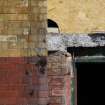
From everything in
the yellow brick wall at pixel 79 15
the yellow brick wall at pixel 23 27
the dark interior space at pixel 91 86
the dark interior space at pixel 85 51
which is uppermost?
the yellow brick wall at pixel 79 15

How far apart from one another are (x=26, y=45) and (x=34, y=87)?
0.52 meters

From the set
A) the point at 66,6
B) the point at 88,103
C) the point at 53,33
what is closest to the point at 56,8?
the point at 66,6

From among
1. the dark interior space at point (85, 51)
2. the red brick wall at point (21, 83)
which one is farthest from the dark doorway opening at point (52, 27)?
the red brick wall at point (21, 83)

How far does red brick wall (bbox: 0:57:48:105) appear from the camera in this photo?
253 inches

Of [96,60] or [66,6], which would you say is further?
[66,6]

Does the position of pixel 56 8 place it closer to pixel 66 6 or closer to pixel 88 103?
pixel 66 6

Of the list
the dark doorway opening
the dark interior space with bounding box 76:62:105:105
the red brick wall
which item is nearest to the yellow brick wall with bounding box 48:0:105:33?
the dark doorway opening

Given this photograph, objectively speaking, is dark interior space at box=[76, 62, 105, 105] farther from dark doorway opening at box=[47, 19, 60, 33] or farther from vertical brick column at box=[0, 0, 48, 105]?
vertical brick column at box=[0, 0, 48, 105]

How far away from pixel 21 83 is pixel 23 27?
A: 0.69 meters

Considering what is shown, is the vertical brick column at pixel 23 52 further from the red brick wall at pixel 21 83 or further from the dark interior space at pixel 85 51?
the dark interior space at pixel 85 51

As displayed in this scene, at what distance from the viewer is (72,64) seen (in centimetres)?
679

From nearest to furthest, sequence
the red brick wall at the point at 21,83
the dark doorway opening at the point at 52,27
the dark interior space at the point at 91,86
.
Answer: the red brick wall at the point at 21,83 < the dark doorway opening at the point at 52,27 < the dark interior space at the point at 91,86

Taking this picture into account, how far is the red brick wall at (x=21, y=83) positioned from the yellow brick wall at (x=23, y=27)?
0.13m

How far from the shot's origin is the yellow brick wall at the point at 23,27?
6.53 meters
